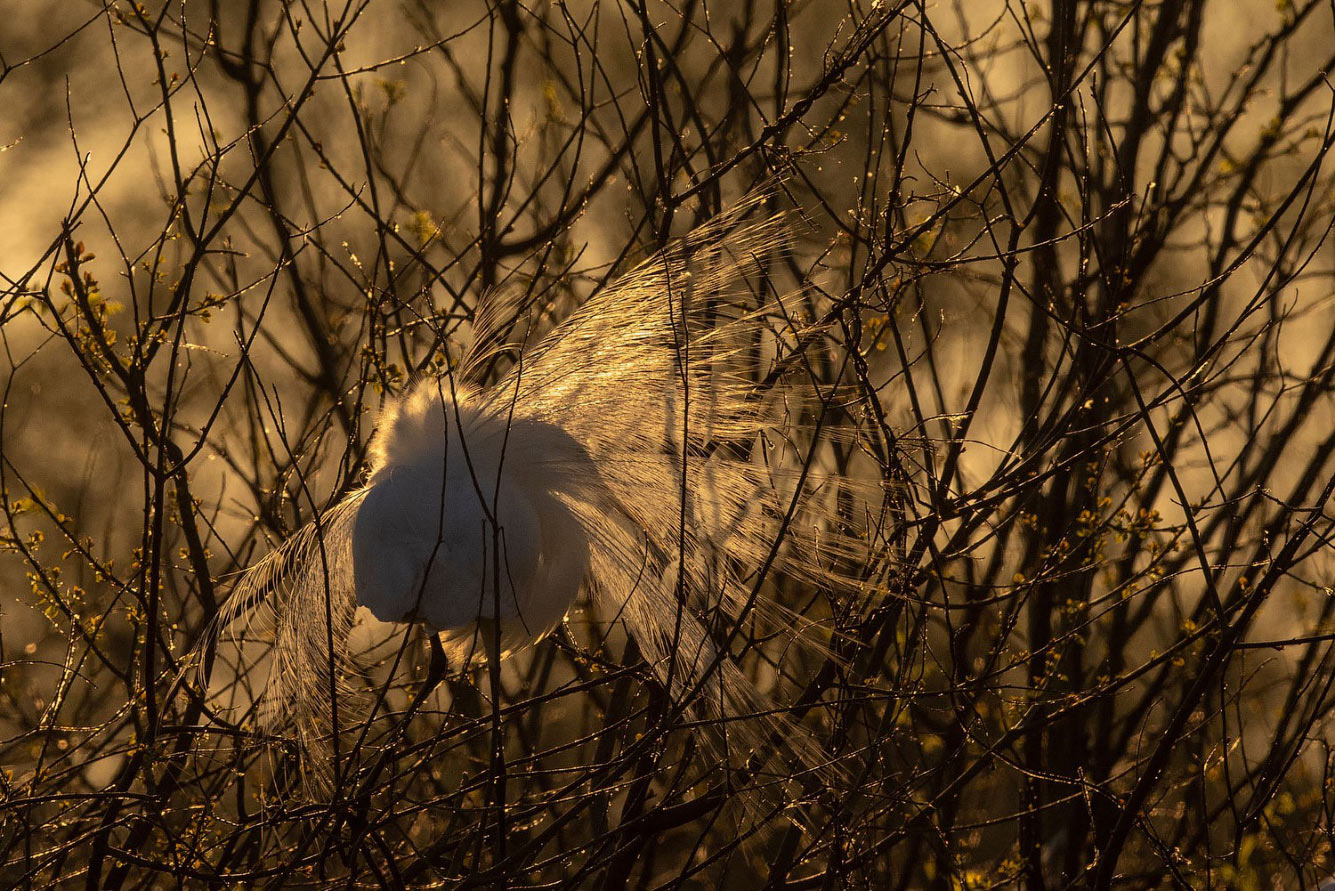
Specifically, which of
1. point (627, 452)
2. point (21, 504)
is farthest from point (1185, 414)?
point (21, 504)

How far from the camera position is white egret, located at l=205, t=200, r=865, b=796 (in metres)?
1.28

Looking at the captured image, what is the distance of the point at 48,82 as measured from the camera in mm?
3223

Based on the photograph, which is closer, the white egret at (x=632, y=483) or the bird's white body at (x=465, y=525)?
the bird's white body at (x=465, y=525)

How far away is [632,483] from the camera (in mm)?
1371

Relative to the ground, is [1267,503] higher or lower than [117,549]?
lower

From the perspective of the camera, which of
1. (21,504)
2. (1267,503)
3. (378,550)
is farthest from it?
(1267,503)

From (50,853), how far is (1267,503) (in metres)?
2.70

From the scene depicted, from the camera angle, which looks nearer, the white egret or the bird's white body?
the bird's white body

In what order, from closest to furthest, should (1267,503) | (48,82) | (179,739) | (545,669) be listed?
(179,739)
(545,669)
(1267,503)
(48,82)

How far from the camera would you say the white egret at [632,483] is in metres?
1.28

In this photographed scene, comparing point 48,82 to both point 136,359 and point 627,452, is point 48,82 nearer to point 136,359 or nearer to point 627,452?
point 136,359

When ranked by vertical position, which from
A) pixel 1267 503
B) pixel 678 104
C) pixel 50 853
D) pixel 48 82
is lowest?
pixel 1267 503

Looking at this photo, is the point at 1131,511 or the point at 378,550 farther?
the point at 1131,511

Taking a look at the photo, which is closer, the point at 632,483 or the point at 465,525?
the point at 465,525
